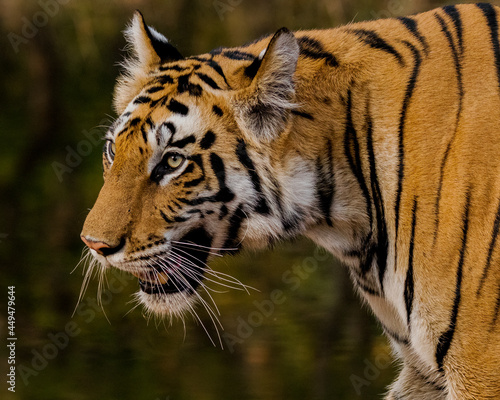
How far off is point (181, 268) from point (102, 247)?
0.29 metres

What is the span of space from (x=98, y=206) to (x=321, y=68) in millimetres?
759

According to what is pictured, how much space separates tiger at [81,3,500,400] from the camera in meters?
2.10

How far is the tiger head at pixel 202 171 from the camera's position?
2.24m

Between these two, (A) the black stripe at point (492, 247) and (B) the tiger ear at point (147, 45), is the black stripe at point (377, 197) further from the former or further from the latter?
(B) the tiger ear at point (147, 45)

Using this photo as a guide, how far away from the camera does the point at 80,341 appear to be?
594 cm

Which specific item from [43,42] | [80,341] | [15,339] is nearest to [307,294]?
[80,341]

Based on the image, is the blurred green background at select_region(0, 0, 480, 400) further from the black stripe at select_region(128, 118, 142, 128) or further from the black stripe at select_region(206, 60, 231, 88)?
the black stripe at select_region(128, 118, 142, 128)
